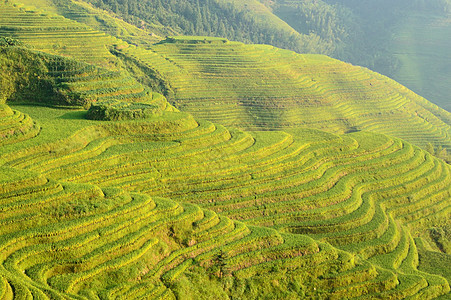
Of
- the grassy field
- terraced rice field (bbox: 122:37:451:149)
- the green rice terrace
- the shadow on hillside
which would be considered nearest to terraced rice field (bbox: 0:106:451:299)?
the green rice terrace

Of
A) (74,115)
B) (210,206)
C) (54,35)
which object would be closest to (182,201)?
(210,206)

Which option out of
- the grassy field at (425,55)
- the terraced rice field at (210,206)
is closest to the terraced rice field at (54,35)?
the terraced rice field at (210,206)

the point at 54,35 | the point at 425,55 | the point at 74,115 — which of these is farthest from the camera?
the point at 425,55

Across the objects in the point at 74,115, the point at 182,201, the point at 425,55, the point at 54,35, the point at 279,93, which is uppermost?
the point at 425,55

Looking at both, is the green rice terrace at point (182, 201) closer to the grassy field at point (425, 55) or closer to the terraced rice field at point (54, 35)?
the terraced rice field at point (54, 35)

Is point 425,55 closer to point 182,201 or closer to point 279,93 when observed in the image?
point 279,93

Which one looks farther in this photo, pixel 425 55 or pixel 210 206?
pixel 425 55

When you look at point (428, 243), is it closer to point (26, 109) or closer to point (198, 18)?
point (26, 109)
